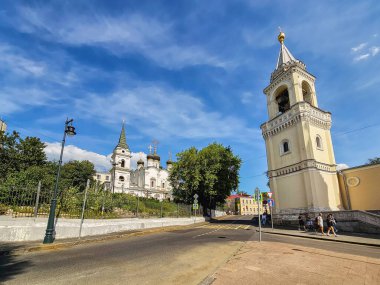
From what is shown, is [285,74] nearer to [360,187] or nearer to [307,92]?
Answer: [307,92]

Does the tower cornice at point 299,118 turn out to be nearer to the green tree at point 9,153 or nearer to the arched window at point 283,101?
the arched window at point 283,101

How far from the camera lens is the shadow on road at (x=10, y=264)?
5.51 m

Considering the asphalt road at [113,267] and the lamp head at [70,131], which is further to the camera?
the lamp head at [70,131]

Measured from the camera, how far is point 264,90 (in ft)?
97.0

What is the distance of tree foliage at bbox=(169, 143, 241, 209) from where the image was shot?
32438mm

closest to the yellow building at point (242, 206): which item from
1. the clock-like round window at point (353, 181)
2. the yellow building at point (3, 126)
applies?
the clock-like round window at point (353, 181)

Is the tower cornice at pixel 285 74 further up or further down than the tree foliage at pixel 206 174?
further up

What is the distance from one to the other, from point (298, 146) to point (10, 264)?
23.8 metres

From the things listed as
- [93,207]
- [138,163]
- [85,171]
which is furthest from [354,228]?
[138,163]

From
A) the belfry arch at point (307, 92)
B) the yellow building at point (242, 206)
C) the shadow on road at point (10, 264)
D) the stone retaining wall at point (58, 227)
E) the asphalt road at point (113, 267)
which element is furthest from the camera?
the yellow building at point (242, 206)

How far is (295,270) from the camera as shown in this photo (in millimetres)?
5598

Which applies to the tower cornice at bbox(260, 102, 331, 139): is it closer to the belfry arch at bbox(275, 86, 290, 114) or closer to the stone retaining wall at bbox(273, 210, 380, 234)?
the belfry arch at bbox(275, 86, 290, 114)

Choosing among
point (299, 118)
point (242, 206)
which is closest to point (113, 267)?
point (299, 118)

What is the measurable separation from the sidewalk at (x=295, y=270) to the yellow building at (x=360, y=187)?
17.8 m
